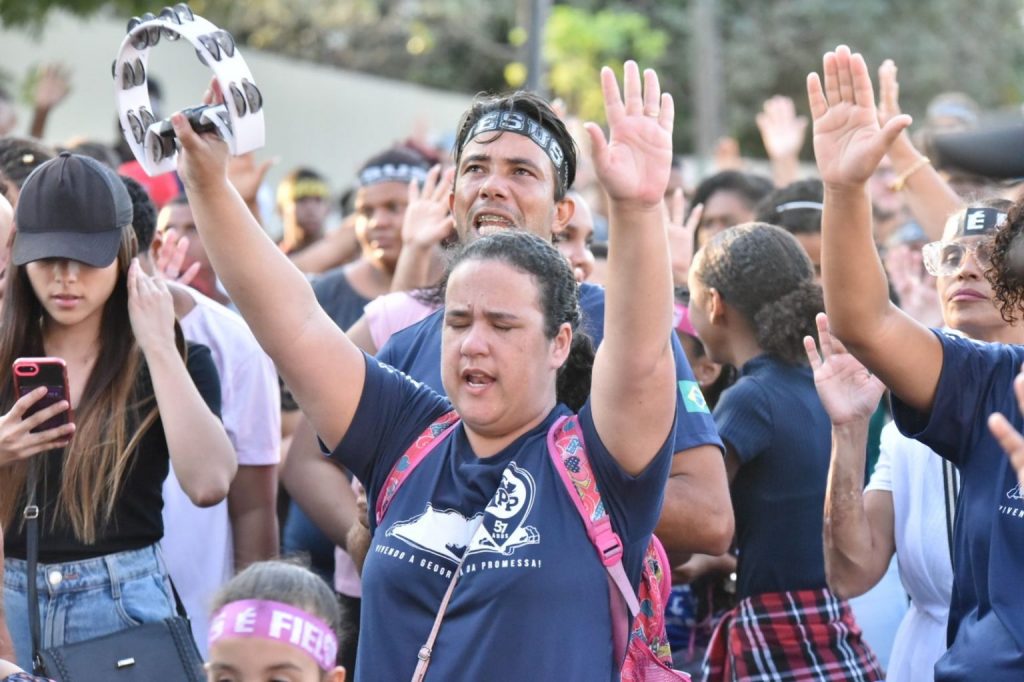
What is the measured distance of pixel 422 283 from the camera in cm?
562

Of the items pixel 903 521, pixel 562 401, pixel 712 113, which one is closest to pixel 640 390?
pixel 562 401

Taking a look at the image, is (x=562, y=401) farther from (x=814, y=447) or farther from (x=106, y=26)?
(x=106, y=26)

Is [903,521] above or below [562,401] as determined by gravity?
below

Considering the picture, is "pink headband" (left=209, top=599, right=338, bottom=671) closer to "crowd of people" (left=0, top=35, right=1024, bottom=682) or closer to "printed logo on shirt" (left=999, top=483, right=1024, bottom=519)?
"crowd of people" (left=0, top=35, right=1024, bottom=682)

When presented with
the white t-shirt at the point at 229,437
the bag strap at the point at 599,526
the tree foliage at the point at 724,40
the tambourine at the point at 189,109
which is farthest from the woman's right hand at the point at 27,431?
the tree foliage at the point at 724,40

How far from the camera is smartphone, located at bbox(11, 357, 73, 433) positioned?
3.84m

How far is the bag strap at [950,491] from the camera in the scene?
4.18 m

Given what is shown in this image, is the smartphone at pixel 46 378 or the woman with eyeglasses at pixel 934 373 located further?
the smartphone at pixel 46 378

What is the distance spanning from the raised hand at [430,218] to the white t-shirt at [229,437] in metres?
0.91

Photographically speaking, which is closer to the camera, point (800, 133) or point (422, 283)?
point (422, 283)

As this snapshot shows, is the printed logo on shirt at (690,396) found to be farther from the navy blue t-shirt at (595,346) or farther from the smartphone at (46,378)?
the smartphone at (46,378)

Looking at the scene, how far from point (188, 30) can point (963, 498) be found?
199 cm

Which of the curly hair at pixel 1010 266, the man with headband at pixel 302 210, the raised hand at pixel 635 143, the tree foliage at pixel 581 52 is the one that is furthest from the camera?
the tree foliage at pixel 581 52

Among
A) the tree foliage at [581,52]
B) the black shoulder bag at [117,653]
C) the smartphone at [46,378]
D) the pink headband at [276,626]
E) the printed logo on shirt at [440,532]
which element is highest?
the tree foliage at [581,52]
